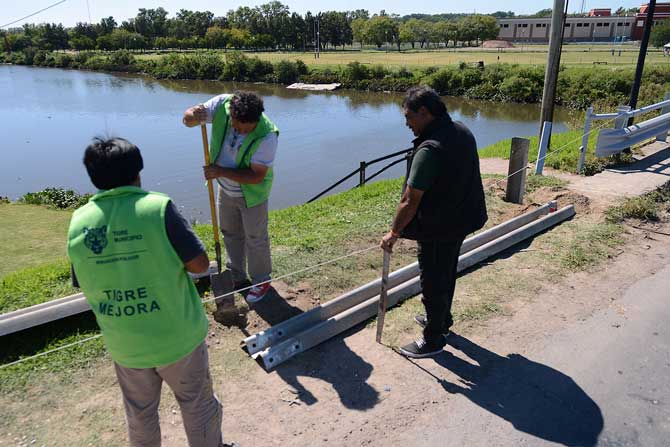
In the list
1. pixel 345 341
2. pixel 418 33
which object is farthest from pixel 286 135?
pixel 418 33

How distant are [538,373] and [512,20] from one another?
439 feet

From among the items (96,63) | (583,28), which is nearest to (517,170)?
(96,63)

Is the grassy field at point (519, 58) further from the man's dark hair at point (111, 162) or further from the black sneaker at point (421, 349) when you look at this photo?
the man's dark hair at point (111, 162)

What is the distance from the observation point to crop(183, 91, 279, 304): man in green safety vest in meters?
3.95

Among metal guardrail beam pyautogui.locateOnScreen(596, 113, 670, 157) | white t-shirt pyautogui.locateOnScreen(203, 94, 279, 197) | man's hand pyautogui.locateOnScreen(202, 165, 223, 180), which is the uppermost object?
white t-shirt pyautogui.locateOnScreen(203, 94, 279, 197)

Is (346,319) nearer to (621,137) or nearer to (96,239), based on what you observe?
(96,239)

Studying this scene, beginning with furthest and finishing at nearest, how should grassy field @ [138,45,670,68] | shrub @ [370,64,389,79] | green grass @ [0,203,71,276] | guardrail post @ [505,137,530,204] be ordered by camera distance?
1. shrub @ [370,64,389,79]
2. grassy field @ [138,45,670,68]
3. green grass @ [0,203,71,276]
4. guardrail post @ [505,137,530,204]

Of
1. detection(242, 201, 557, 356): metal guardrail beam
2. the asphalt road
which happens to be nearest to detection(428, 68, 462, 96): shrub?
detection(242, 201, 557, 356): metal guardrail beam

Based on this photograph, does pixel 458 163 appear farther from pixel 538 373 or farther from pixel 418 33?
pixel 418 33

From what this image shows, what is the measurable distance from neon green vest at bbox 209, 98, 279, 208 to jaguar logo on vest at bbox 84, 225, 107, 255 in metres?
1.99

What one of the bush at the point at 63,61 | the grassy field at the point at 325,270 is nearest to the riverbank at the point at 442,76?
the bush at the point at 63,61

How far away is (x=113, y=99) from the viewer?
43406 millimetres

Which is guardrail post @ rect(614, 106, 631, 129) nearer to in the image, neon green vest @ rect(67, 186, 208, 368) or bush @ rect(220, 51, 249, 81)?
neon green vest @ rect(67, 186, 208, 368)

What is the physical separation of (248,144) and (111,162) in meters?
1.89
